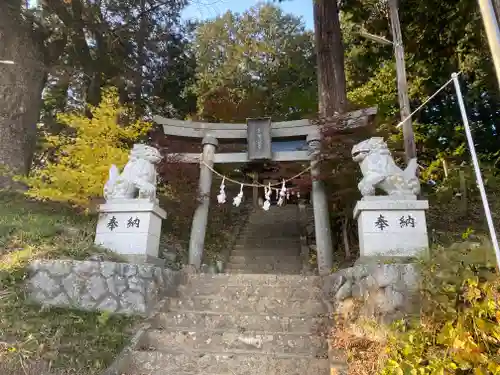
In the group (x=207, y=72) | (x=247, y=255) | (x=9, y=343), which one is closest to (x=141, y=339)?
(x=9, y=343)

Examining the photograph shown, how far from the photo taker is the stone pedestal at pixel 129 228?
608 centimetres

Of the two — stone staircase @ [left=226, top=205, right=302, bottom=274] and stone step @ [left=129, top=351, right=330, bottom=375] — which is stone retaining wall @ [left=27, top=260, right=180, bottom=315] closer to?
stone step @ [left=129, top=351, right=330, bottom=375]

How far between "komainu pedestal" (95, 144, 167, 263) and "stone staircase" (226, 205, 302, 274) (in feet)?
8.77

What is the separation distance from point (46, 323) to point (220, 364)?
2.05 meters

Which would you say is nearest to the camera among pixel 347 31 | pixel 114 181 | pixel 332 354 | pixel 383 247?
pixel 332 354

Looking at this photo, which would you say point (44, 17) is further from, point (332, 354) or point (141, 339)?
point (332, 354)

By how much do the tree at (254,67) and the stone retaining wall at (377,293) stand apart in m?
9.58

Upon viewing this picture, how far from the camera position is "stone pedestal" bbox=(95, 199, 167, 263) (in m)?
6.08

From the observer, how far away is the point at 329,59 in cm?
966

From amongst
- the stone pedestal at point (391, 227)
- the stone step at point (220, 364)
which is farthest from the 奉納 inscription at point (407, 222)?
the stone step at point (220, 364)

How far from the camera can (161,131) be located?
868 cm

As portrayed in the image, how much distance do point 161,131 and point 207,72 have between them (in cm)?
1154

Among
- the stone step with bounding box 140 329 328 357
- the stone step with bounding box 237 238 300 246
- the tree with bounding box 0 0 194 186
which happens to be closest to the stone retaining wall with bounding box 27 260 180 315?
the stone step with bounding box 140 329 328 357

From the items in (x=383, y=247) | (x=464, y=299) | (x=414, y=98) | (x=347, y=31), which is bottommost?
(x=464, y=299)
